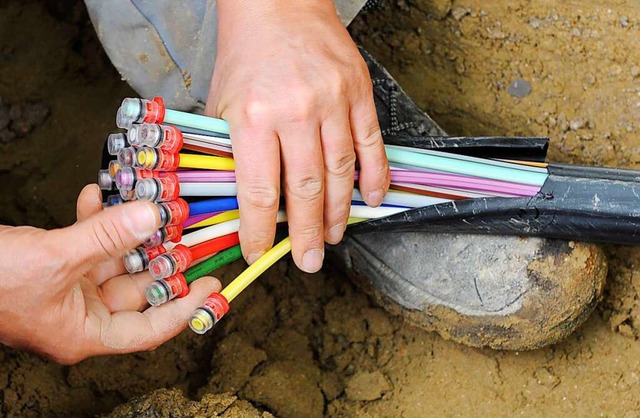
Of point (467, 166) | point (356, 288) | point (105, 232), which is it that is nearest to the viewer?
point (105, 232)

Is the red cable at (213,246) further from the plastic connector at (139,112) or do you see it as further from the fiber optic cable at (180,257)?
the plastic connector at (139,112)

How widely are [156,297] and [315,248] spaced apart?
0.84 ft

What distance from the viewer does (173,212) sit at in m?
1.16

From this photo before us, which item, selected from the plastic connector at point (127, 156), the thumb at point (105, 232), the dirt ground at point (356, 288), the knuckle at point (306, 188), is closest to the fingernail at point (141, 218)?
the thumb at point (105, 232)

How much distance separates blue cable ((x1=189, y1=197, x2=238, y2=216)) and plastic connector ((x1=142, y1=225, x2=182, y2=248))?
6 centimetres

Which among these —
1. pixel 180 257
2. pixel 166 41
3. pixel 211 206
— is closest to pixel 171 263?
pixel 180 257

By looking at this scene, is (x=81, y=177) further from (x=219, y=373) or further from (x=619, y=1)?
(x=619, y=1)

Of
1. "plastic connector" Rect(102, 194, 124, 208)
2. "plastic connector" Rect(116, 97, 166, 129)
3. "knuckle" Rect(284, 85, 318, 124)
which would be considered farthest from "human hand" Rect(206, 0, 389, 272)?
"plastic connector" Rect(102, 194, 124, 208)

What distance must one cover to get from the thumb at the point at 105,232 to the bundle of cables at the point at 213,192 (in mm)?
51

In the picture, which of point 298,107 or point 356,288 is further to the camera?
point 356,288

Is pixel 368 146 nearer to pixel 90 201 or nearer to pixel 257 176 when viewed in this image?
pixel 257 176

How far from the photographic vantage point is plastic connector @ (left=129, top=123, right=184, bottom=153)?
1146 millimetres

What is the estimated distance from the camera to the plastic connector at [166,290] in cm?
118

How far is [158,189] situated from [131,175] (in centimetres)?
5
